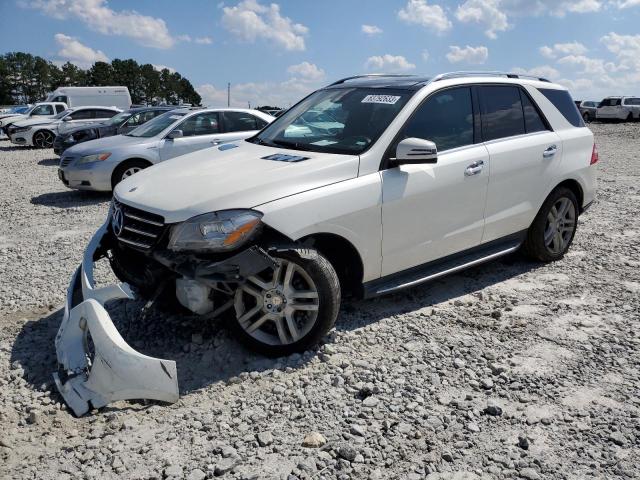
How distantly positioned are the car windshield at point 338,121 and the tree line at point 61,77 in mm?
94411

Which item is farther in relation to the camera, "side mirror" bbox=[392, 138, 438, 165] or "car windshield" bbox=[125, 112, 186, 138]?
"car windshield" bbox=[125, 112, 186, 138]

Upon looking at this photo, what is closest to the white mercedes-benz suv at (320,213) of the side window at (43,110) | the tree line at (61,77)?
the side window at (43,110)

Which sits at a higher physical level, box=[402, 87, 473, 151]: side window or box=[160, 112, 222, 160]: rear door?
box=[402, 87, 473, 151]: side window

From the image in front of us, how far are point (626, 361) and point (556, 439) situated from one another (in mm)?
1162

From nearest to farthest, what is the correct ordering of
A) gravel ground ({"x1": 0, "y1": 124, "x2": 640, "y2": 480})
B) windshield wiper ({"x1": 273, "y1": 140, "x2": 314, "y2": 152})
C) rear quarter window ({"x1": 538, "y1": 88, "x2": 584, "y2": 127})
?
gravel ground ({"x1": 0, "y1": 124, "x2": 640, "y2": 480}) → windshield wiper ({"x1": 273, "y1": 140, "x2": 314, "y2": 152}) → rear quarter window ({"x1": 538, "y1": 88, "x2": 584, "y2": 127})

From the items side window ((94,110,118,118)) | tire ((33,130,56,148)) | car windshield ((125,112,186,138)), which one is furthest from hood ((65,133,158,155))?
tire ((33,130,56,148))

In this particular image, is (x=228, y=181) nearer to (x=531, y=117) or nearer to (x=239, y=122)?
(x=531, y=117)

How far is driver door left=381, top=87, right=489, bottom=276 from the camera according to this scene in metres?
3.83

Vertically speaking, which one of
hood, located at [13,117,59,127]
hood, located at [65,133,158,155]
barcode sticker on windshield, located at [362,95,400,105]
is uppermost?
barcode sticker on windshield, located at [362,95,400,105]

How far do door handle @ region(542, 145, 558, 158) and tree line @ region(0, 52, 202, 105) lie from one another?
3732 inches

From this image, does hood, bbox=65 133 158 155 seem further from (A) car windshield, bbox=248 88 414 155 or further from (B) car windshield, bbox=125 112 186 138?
(A) car windshield, bbox=248 88 414 155

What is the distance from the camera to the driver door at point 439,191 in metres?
3.83

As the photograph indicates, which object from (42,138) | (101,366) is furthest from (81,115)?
(101,366)

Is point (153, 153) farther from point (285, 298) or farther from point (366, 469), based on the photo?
point (366, 469)
